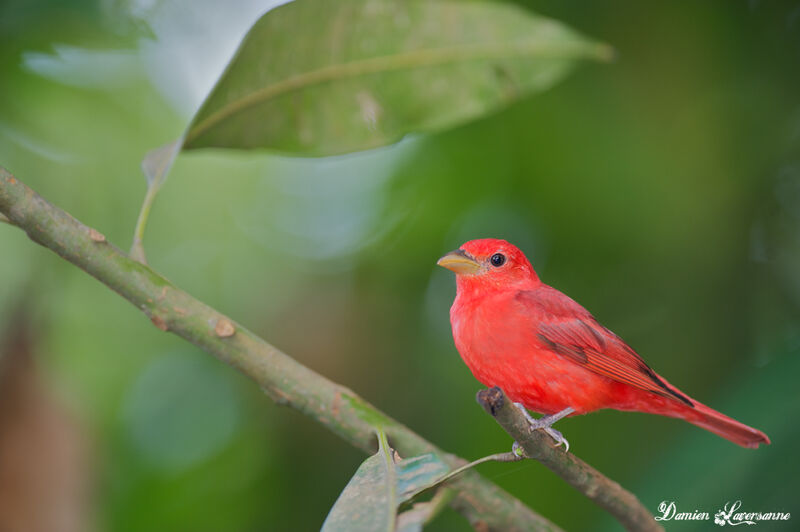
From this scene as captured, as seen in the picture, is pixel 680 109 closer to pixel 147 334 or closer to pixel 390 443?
pixel 390 443

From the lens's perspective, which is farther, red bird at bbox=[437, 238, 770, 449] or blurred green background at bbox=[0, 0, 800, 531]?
blurred green background at bbox=[0, 0, 800, 531]

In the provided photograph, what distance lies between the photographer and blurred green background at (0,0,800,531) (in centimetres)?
164

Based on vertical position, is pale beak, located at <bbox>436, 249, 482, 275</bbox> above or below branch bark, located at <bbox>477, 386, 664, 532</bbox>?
above

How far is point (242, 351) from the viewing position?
120cm

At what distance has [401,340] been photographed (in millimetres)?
2502

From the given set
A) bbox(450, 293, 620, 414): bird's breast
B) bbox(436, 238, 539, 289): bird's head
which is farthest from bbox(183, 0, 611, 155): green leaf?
bbox(450, 293, 620, 414): bird's breast

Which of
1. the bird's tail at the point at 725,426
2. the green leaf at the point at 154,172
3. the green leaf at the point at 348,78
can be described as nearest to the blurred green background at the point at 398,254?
the bird's tail at the point at 725,426

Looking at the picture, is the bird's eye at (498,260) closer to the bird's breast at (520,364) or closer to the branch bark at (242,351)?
the bird's breast at (520,364)

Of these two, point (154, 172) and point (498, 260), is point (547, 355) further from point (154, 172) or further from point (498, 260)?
point (154, 172)

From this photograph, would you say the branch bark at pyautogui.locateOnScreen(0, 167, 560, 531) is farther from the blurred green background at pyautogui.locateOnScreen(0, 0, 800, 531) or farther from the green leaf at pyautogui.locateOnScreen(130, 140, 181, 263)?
the blurred green background at pyautogui.locateOnScreen(0, 0, 800, 531)

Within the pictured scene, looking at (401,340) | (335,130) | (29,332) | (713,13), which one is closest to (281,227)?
(401,340)

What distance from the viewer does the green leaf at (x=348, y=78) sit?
1379 mm

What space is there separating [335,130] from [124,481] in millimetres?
→ 1576

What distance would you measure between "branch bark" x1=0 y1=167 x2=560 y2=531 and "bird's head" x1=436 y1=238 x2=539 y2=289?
300 millimetres
